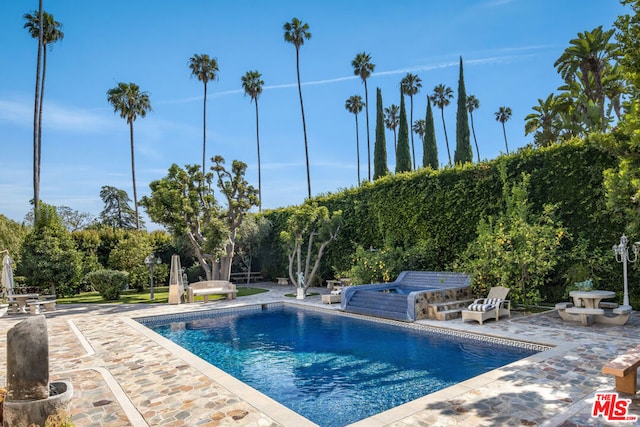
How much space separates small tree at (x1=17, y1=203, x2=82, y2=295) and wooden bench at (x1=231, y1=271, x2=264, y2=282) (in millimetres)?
9789

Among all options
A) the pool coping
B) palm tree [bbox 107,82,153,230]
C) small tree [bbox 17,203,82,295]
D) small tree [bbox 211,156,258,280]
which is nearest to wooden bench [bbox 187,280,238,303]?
small tree [bbox 211,156,258,280]

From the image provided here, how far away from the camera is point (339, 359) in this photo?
8.16 meters

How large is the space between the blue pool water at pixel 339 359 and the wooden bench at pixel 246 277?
510 inches

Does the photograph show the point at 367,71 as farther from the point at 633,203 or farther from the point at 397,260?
the point at 633,203

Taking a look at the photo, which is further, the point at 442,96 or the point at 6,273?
the point at 442,96

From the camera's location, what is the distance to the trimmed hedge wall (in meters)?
10.9

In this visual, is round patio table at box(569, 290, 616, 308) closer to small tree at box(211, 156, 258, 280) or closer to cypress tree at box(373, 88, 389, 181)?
small tree at box(211, 156, 258, 280)

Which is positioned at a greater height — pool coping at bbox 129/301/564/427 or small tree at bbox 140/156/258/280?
small tree at bbox 140/156/258/280

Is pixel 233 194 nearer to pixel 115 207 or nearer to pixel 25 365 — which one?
pixel 25 365

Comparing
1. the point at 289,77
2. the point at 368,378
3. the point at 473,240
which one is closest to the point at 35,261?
the point at 368,378

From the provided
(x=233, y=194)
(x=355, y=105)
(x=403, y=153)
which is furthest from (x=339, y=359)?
(x=355, y=105)

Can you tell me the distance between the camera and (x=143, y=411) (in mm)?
5125

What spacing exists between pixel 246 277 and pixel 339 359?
731 inches

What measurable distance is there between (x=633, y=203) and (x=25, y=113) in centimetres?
3119
